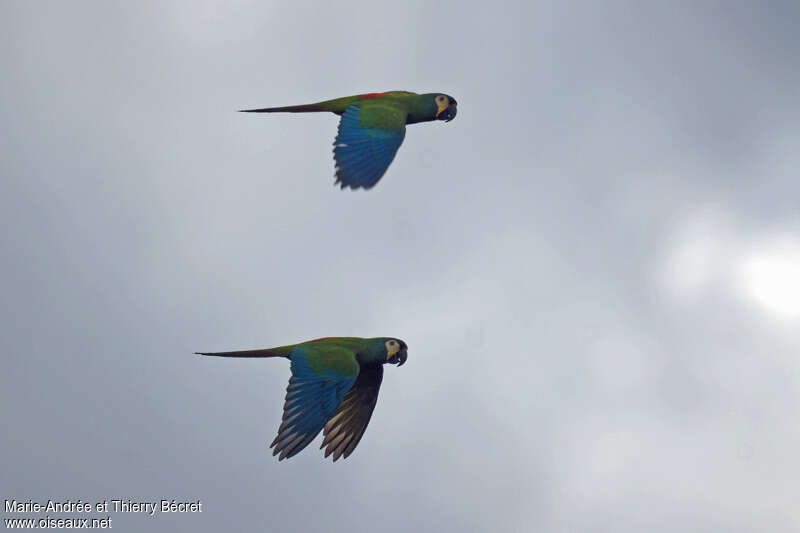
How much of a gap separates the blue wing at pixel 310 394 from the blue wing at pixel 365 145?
3.37m

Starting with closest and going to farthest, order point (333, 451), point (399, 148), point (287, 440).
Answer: point (287, 440) < point (399, 148) < point (333, 451)

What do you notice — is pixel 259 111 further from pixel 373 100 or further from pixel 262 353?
pixel 262 353

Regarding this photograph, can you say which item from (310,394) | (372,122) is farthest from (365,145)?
(310,394)

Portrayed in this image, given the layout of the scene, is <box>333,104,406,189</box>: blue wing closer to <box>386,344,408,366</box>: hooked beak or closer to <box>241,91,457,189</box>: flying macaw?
<box>241,91,457,189</box>: flying macaw

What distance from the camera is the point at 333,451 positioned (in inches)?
884

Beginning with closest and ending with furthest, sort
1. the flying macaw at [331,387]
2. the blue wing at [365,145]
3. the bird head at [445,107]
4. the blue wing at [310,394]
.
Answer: the blue wing at [310,394], the flying macaw at [331,387], the blue wing at [365,145], the bird head at [445,107]

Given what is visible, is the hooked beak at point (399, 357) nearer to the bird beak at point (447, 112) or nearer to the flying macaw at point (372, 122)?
the flying macaw at point (372, 122)

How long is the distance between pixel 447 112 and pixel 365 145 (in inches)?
126

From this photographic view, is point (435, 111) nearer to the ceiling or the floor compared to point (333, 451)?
nearer to the ceiling

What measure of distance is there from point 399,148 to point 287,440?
5.80 m

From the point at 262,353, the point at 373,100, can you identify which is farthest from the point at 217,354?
the point at 373,100

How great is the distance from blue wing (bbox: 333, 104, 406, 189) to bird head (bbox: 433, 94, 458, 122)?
1410 mm

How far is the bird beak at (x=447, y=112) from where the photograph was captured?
23.0m

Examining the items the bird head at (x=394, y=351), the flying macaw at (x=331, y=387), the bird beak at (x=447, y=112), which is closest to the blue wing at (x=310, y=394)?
the flying macaw at (x=331, y=387)
